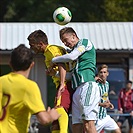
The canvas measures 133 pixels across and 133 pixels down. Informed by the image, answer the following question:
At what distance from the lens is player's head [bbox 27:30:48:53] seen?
884cm

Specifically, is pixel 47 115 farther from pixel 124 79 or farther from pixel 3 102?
pixel 124 79

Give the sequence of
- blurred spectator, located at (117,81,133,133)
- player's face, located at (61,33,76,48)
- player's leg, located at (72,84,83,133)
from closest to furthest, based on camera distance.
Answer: player's leg, located at (72,84,83,133) → player's face, located at (61,33,76,48) → blurred spectator, located at (117,81,133,133)

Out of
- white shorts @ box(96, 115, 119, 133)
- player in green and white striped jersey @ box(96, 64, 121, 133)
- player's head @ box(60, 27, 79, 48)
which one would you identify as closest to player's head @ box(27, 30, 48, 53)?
player's head @ box(60, 27, 79, 48)

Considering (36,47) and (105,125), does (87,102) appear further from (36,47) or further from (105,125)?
(105,125)

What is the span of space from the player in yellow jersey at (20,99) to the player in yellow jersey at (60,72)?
2.17 m

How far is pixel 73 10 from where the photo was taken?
40.0 metres

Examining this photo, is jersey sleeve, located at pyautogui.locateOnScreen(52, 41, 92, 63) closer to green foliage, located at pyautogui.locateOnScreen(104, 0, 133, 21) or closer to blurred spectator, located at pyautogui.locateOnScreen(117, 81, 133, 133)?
blurred spectator, located at pyautogui.locateOnScreen(117, 81, 133, 133)

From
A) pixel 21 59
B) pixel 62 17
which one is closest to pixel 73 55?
pixel 62 17

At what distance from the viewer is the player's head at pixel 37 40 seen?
884 centimetres

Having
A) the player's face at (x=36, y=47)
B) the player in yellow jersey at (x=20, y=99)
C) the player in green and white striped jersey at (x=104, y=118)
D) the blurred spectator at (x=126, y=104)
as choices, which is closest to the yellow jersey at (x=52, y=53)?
the player's face at (x=36, y=47)

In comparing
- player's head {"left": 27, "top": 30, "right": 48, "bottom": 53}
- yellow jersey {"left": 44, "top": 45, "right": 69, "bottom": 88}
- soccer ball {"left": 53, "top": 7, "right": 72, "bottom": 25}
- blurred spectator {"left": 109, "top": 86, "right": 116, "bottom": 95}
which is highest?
blurred spectator {"left": 109, "top": 86, "right": 116, "bottom": 95}

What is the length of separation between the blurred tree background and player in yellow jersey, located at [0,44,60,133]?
29876mm

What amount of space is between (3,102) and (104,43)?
15.3 m

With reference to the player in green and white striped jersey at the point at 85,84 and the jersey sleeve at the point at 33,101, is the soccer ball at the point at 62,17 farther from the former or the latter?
the jersey sleeve at the point at 33,101
